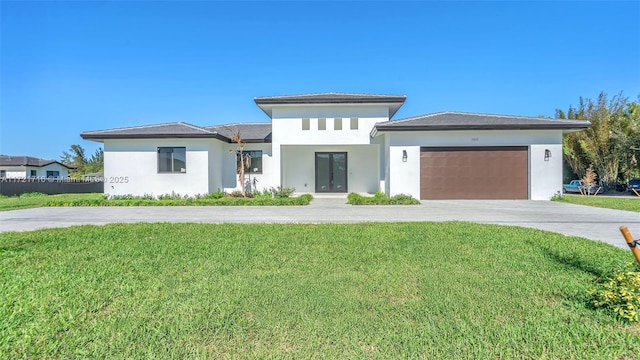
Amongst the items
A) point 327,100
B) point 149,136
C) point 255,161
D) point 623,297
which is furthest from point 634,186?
point 149,136

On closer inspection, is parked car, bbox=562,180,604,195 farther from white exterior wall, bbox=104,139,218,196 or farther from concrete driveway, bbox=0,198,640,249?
white exterior wall, bbox=104,139,218,196

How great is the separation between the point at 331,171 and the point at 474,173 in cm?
822

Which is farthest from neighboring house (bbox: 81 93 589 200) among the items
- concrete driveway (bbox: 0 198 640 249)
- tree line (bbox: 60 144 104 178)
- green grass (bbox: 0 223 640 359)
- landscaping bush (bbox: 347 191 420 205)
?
tree line (bbox: 60 144 104 178)

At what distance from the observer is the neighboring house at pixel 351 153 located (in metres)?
14.8

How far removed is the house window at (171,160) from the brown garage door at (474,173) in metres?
12.6

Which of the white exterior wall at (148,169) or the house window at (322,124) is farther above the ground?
the house window at (322,124)

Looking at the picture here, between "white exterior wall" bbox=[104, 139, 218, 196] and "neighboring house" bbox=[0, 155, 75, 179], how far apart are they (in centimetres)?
2726

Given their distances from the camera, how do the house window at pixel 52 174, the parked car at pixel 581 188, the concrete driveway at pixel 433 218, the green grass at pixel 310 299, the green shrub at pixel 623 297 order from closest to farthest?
1. the green grass at pixel 310 299
2. the green shrub at pixel 623 297
3. the concrete driveway at pixel 433 218
4. the parked car at pixel 581 188
5. the house window at pixel 52 174

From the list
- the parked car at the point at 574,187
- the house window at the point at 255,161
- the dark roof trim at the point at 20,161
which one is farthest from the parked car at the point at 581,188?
the dark roof trim at the point at 20,161

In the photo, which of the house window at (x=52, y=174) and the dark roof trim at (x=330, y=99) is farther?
the house window at (x=52, y=174)

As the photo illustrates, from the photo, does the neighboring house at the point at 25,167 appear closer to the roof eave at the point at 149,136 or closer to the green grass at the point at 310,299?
the roof eave at the point at 149,136

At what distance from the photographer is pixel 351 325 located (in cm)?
297

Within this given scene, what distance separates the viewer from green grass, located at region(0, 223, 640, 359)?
2.66 metres

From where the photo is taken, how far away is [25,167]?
3581 cm
